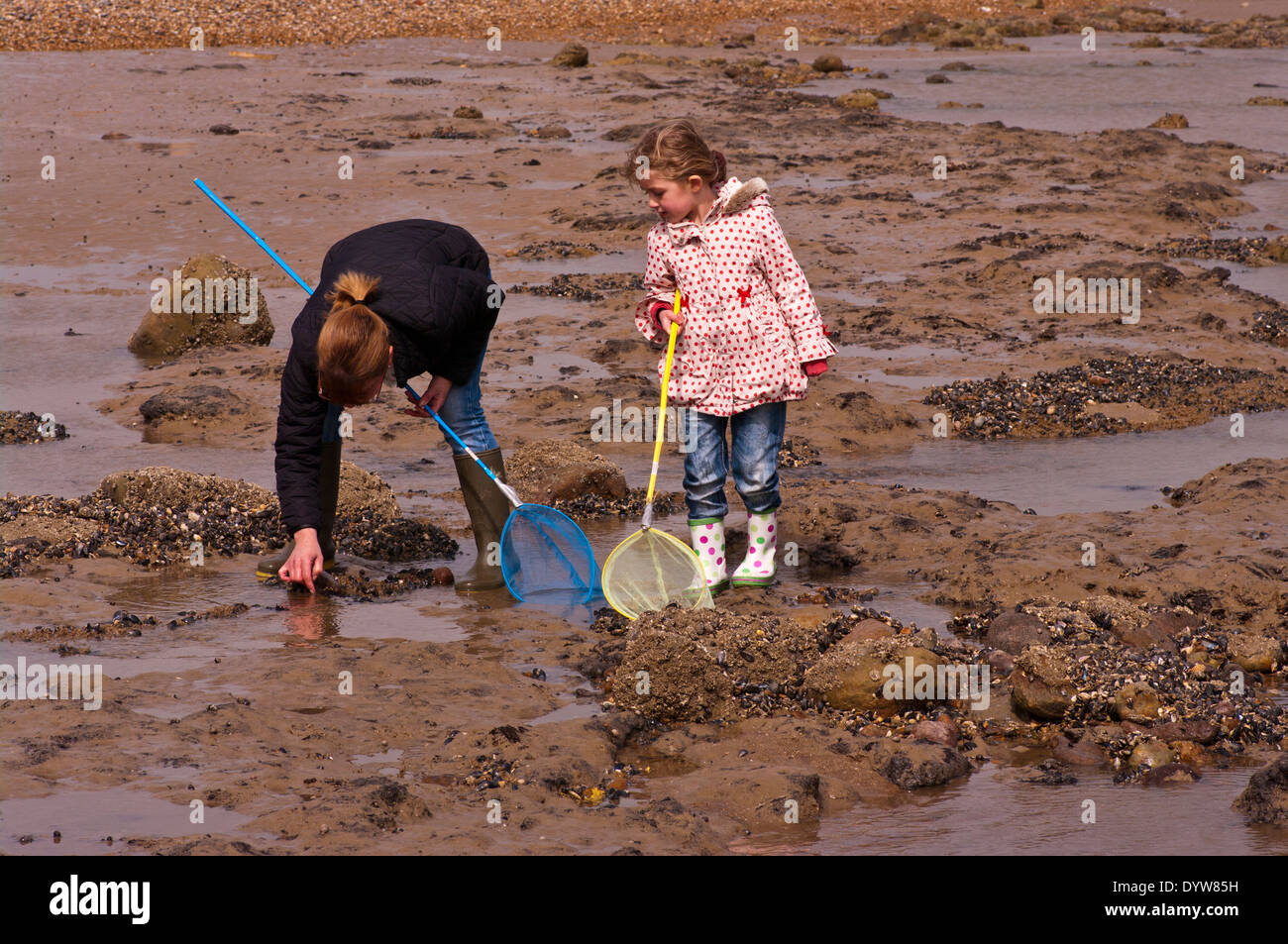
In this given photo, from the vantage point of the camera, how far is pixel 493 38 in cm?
2320

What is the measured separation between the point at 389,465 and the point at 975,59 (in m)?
19.3

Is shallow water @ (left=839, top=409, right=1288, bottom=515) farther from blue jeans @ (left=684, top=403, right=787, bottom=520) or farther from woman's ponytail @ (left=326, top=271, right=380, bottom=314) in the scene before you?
woman's ponytail @ (left=326, top=271, right=380, bottom=314)

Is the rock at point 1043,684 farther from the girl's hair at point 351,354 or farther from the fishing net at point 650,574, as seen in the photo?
the girl's hair at point 351,354

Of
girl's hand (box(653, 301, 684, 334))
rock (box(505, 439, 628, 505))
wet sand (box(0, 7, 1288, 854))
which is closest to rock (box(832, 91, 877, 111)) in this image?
wet sand (box(0, 7, 1288, 854))

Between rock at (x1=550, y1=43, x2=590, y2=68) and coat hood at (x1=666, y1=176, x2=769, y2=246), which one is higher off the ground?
rock at (x1=550, y1=43, x2=590, y2=68)

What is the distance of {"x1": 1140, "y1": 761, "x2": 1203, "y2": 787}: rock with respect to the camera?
3.97 metres

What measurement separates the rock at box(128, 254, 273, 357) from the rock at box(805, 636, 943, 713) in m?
5.90

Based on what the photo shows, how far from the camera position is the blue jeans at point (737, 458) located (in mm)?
5215

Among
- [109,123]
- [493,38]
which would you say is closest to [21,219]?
[109,123]

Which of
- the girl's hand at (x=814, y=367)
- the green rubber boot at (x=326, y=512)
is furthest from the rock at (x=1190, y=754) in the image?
the green rubber boot at (x=326, y=512)

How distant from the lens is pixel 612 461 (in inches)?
283

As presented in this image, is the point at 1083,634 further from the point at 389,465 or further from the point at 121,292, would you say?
the point at 121,292

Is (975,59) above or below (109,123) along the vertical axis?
above

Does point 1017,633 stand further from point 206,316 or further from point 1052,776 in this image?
point 206,316
